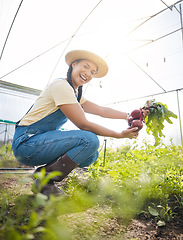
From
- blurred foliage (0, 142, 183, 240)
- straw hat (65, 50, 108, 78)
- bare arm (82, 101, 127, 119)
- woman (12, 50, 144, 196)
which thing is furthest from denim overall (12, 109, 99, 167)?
straw hat (65, 50, 108, 78)

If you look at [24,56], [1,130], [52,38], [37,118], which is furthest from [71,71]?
[1,130]

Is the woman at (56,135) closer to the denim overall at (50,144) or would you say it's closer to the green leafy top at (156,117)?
the denim overall at (50,144)

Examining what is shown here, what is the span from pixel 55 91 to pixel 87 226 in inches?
38.7

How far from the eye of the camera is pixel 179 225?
45.9 inches

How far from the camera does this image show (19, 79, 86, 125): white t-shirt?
140 centimetres

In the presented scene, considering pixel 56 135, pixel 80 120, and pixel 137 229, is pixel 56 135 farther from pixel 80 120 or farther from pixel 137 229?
pixel 137 229

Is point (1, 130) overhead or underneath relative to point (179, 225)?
overhead

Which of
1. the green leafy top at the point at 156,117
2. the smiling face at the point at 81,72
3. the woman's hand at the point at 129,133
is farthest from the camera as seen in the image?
the green leafy top at the point at 156,117

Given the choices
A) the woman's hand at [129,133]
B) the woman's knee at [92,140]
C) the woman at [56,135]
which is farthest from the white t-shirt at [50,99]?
the woman's hand at [129,133]

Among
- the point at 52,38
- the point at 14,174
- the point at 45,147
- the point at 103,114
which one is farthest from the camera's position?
the point at 52,38

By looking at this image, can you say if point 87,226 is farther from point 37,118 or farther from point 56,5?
point 56,5

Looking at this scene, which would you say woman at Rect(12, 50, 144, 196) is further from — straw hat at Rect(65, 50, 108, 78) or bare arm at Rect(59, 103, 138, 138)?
straw hat at Rect(65, 50, 108, 78)

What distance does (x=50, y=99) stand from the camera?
1540mm

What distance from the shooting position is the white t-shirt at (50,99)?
1.40 m
